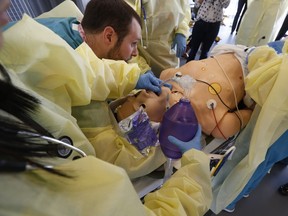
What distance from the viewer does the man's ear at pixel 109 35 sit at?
3.36 ft

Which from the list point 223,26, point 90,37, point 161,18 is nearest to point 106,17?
point 90,37

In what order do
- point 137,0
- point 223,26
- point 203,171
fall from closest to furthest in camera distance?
point 203,171 → point 137,0 → point 223,26

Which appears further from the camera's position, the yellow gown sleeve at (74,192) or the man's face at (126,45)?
the man's face at (126,45)

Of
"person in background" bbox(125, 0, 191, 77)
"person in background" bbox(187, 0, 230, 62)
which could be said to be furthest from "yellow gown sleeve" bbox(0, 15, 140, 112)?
"person in background" bbox(187, 0, 230, 62)

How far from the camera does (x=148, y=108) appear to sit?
105 centimetres

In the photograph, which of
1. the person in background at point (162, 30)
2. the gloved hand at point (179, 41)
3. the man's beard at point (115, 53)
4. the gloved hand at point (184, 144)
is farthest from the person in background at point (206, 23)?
the gloved hand at point (184, 144)

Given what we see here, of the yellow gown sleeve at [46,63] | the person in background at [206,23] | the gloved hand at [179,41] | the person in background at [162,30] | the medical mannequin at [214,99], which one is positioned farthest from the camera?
the person in background at [206,23]

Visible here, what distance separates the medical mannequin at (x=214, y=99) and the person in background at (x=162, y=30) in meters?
0.61

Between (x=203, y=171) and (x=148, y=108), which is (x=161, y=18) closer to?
(x=148, y=108)

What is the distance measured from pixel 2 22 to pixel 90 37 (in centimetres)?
79

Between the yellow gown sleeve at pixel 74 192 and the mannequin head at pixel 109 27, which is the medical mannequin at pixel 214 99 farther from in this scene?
the yellow gown sleeve at pixel 74 192

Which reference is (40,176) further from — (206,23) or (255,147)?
(206,23)

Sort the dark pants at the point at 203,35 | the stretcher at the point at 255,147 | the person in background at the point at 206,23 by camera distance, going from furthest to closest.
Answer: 1. the dark pants at the point at 203,35
2. the person in background at the point at 206,23
3. the stretcher at the point at 255,147

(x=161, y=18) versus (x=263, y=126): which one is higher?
(x=161, y=18)
